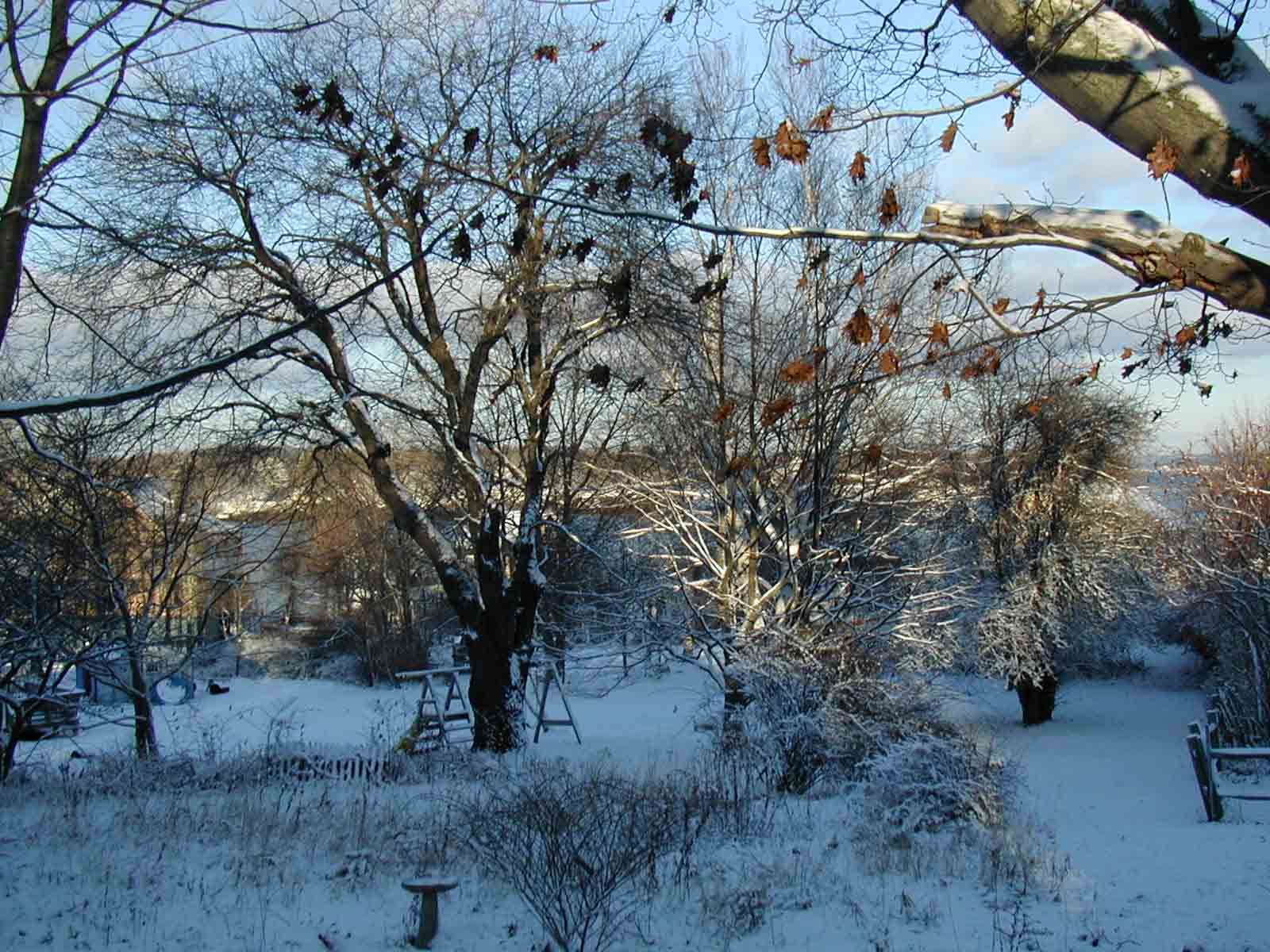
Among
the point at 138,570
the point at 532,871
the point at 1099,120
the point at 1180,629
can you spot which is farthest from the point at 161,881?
the point at 1180,629

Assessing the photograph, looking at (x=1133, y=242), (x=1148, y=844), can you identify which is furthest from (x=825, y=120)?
(x=1148, y=844)

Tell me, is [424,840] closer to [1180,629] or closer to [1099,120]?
[1099,120]

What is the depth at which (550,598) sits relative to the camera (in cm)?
2650

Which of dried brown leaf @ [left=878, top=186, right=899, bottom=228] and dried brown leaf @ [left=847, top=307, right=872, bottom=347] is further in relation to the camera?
dried brown leaf @ [left=878, top=186, right=899, bottom=228]

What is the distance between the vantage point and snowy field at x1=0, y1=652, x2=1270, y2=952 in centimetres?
636

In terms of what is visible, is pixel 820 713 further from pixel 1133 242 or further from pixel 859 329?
pixel 1133 242

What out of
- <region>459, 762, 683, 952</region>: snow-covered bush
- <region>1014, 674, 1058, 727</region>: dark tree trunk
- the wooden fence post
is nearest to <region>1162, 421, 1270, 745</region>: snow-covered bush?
<region>1014, 674, 1058, 727</region>: dark tree trunk

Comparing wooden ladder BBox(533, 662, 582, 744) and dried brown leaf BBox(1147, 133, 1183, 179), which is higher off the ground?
dried brown leaf BBox(1147, 133, 1183, 179)

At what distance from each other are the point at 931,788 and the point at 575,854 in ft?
14.7

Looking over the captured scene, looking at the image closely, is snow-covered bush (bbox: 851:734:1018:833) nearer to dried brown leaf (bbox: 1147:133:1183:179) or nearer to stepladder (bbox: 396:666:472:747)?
stepladder (bbox: 396:666:472:747)

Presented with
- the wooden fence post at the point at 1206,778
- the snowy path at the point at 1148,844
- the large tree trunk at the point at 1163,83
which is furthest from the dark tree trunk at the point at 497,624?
the large tree trunk at the point at 1163,83

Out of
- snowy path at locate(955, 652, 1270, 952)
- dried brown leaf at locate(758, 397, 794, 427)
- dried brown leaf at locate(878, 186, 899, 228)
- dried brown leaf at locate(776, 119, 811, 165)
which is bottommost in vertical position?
snowy path at locate(955, 652, 1270, 952)

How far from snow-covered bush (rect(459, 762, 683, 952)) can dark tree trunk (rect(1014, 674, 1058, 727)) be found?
2167 centimetres

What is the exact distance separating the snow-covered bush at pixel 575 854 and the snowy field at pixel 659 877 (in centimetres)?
25
